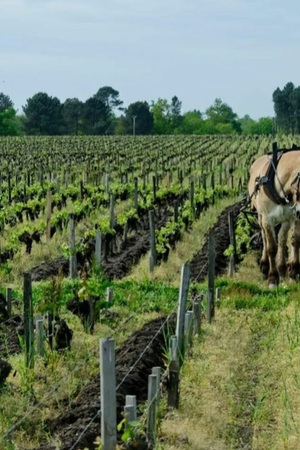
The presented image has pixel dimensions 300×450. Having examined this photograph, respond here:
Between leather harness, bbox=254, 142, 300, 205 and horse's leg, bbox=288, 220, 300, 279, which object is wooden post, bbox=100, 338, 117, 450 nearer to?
leather harness, bbox=254, 142, 300, 205

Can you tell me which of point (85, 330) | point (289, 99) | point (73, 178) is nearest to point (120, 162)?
point (73, 178)

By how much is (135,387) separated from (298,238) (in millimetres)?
5153

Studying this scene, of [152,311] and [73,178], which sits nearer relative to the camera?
[152,311]

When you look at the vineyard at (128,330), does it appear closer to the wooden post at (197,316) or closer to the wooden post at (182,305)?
the wooden post at (197,316)

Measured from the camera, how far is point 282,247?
40.0ft

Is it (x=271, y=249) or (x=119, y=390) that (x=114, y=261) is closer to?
(x=271, y=249)

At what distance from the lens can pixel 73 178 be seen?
32.6m

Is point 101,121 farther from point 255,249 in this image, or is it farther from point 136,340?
point 136,340

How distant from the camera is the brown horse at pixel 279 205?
1135 centimetres

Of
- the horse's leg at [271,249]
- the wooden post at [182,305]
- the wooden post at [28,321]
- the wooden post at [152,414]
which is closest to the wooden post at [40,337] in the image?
the wooden post at [28,321]

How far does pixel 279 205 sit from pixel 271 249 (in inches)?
32.3

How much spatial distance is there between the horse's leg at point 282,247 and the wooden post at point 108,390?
7114 mm

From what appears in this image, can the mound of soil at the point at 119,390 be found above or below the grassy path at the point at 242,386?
above

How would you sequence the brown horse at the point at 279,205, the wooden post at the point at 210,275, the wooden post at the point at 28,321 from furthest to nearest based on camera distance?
the brown horse at the point at 279,205
the wooden post at the point at 210,275
the wooden post at the point at 28,321
